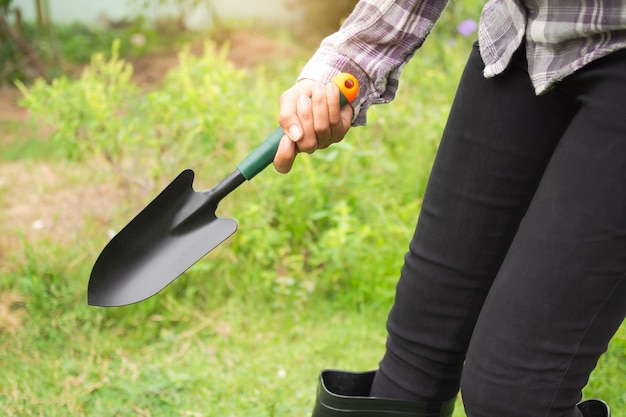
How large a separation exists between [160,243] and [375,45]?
1.91 feet

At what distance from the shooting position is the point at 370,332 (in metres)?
2.23

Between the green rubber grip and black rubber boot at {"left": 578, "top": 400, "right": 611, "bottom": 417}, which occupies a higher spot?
the green rubber grip

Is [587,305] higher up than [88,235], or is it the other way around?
[587,305]

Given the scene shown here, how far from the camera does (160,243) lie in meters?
1.44

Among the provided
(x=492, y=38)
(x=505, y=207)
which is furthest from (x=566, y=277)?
(x=492, y=38)

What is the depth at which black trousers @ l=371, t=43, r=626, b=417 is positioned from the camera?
0.88 m

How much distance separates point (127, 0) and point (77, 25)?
42 centimetres

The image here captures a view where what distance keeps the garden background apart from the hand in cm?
90

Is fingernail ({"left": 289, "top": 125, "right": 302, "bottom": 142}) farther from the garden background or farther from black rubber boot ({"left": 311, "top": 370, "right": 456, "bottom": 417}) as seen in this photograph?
the garden background

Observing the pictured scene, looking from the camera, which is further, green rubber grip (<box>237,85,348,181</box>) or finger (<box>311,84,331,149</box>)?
green rubber grip (<box>237,85,348,181</box>)

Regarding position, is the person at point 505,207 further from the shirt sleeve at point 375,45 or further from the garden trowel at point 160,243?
the garden trowel at point 160,243

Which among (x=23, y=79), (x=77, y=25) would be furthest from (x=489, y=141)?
(x=77, y=25)

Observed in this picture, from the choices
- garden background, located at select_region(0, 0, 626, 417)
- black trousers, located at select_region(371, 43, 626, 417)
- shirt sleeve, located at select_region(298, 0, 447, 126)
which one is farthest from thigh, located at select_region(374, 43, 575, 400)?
garden background, located at select_region(0, 0, 626, 417)

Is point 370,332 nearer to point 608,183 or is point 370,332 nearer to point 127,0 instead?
point 608,183
